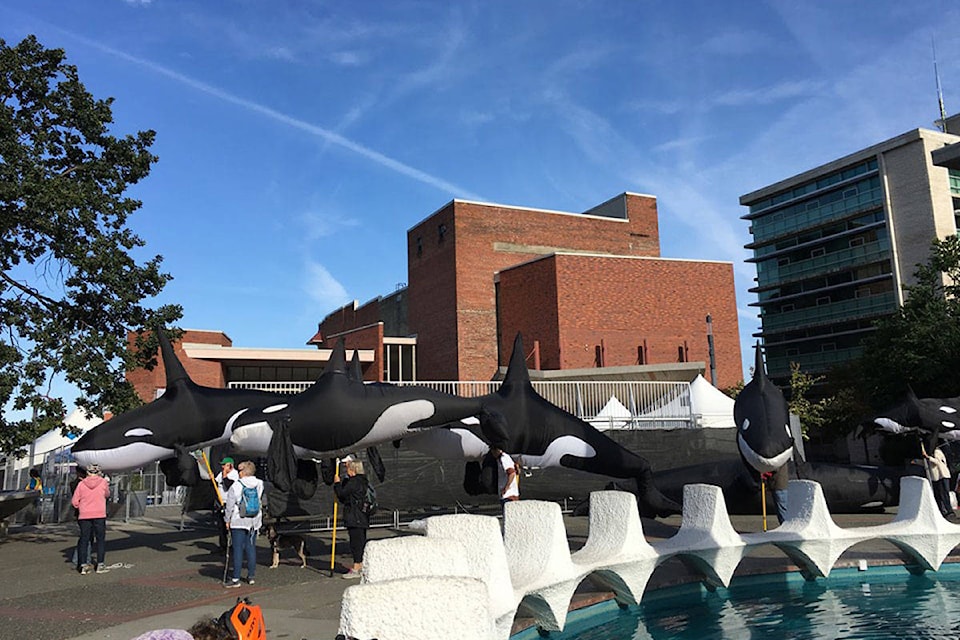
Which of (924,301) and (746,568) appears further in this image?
(924,301)

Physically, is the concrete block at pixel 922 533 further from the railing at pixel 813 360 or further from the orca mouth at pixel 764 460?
the railing at pixel 813 360

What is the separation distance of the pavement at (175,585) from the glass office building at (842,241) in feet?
169

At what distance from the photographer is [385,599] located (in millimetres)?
4078

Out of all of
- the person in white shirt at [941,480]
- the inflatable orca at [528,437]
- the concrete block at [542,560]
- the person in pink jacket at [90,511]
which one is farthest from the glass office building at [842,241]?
the person in pink jacket at [90,511]

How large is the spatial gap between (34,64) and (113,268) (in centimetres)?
445

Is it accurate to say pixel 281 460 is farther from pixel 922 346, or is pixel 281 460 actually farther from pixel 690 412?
pixel 922 346

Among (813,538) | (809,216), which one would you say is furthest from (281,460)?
(809,216)

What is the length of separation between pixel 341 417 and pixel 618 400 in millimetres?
15989

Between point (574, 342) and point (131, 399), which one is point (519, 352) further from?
point (574, 342)

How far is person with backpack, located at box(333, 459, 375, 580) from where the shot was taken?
405 inches

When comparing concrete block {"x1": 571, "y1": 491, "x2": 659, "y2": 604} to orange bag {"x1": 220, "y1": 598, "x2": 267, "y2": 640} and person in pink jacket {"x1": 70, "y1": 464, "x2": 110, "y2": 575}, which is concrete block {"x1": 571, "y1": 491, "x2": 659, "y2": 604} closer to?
orange bag {"x1": 220, "y1": 598, "x2": 267, "y2": 640}

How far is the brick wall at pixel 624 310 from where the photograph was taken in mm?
41125

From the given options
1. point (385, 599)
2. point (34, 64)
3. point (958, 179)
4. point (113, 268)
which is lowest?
point (385, 599)

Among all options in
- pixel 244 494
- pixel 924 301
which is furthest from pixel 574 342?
pixel 244 494
